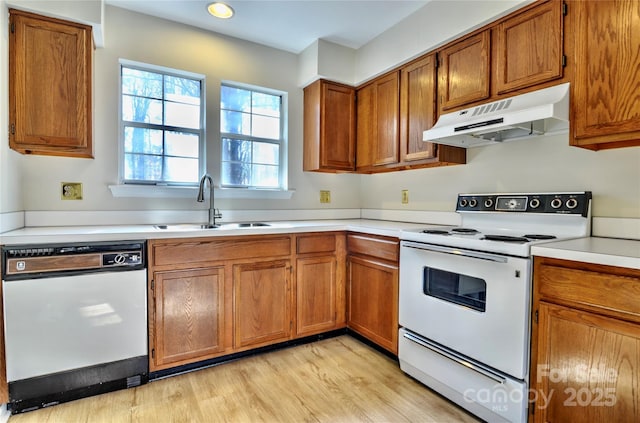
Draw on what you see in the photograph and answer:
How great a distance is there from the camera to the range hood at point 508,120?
1.61 metres

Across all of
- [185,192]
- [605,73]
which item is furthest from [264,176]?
[605,73]

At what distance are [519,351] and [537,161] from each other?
3.84 feet

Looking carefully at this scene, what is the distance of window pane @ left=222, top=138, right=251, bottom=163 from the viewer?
9.29 feet

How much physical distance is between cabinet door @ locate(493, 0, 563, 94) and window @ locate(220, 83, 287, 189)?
1.83 m

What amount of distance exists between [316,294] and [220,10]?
2.20 metres

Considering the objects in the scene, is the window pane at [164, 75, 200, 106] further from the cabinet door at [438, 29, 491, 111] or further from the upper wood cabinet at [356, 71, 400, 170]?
the cabinet door at [438, 29, 491, 111]

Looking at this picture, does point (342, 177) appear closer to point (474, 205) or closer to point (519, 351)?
point (474, 205)

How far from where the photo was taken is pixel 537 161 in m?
2.01

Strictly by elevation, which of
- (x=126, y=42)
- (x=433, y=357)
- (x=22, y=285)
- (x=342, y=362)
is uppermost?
(x=126, y=42)

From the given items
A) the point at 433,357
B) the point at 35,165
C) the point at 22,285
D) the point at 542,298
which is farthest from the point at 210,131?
the point at 542,298

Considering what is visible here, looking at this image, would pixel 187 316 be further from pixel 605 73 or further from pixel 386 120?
pixel 605 73

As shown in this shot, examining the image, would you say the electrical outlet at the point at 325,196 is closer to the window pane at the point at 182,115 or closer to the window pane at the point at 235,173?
the window pane at the point at 235,173

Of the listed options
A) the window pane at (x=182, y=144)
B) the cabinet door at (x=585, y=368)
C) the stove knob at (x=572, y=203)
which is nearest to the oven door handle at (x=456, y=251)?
the cabinet door at (x=585, y=368)

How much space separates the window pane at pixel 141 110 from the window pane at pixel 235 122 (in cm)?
49
